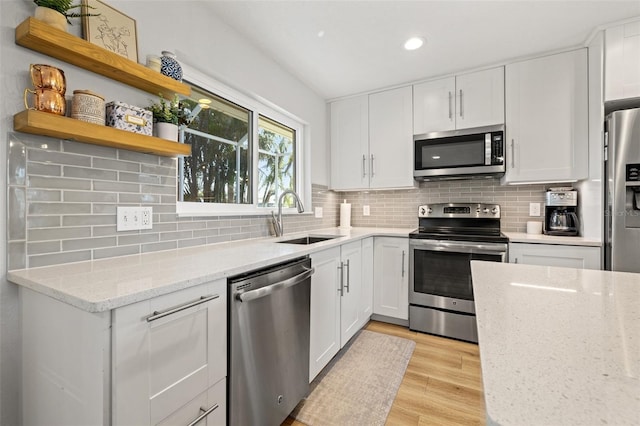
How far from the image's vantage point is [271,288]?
1321mm

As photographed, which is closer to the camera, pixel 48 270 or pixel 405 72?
pixel 48 270

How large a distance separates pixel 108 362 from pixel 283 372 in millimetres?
861

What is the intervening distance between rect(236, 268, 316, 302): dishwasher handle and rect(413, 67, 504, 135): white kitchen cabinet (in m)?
2.06

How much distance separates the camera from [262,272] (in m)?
1.32

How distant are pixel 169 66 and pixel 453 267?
252cm

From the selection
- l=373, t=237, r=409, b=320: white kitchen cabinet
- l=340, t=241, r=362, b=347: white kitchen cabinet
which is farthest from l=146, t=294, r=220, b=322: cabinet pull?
l=373, t=237, r=409, b=320: white kitchen cabinet

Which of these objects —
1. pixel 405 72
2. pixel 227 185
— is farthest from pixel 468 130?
pixel 227 185

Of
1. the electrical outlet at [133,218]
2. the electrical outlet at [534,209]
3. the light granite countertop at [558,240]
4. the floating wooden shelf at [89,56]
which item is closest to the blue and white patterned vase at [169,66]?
the floating wooden shelf at [89,56]

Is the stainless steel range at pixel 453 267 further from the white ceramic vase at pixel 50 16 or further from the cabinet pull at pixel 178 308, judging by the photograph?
the white ceramic vase at pixel 50 16

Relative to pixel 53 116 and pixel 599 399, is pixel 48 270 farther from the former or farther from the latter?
pixel 599 399

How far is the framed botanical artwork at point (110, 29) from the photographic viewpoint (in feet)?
4.02

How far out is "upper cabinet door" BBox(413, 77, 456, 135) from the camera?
2748 millimetres

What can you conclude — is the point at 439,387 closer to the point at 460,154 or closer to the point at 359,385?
the point at 359,385

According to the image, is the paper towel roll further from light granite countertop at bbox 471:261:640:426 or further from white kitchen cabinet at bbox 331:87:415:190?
light granite countertop at bbox 471:261:640:426
